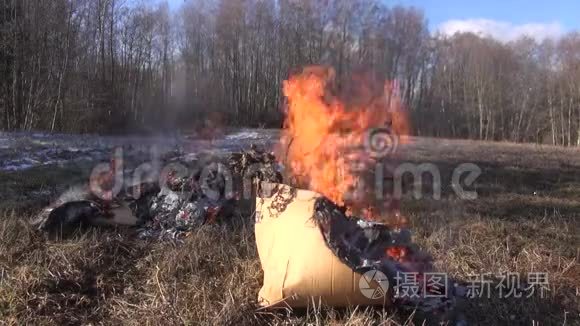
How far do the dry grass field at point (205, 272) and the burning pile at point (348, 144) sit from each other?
512mm

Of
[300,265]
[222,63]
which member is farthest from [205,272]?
[222,63]

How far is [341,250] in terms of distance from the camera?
11.2 ft

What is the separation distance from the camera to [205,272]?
427cm

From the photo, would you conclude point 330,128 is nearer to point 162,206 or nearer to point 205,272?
point 205,272

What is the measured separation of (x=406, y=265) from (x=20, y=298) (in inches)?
107

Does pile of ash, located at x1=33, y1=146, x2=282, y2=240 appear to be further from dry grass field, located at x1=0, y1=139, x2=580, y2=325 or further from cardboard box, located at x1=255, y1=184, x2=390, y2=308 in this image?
cardboard box, located at x1=255, y1=184, x2=390, y2=308

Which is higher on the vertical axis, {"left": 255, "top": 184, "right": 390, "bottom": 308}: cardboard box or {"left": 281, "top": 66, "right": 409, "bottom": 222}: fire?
{"left": 281, "top": 66, "right": 409, "bottom": 222}: fire

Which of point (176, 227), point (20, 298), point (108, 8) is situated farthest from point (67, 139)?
point (20, 298)

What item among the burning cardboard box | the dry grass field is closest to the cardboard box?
the burning cardboard box

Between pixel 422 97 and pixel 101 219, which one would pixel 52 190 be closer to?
pixel 101 219

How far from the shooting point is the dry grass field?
357 cm

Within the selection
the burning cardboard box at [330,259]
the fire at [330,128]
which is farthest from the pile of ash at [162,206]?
the burning cardboard box at [330,259]

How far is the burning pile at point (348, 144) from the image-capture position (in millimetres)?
3895

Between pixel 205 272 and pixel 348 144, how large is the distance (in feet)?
5.03
